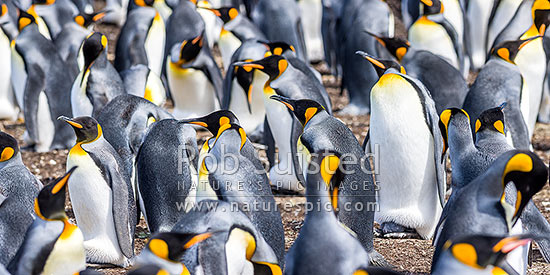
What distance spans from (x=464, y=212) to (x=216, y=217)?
104 centimetres

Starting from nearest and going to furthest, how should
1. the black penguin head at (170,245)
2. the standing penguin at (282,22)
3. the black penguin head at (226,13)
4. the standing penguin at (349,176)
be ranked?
the black penguin head at (170,245) → the standing penguin at (349,176) → the black penguin head at (226,13) → the standing penguin at (282,22)

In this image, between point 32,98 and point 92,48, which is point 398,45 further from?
point 32,98

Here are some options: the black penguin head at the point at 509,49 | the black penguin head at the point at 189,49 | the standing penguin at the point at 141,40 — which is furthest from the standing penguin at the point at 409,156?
the standing penguin at the point at 141,40

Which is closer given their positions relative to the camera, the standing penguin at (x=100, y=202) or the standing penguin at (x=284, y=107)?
the standing penguin at (x=100, y=202)

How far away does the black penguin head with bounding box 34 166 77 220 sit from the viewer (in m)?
3.92

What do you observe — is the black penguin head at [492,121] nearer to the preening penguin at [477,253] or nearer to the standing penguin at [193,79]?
the preening penguin at [477,253]

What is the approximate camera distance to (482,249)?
3.25 m

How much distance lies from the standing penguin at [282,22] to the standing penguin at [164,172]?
17.9 feet

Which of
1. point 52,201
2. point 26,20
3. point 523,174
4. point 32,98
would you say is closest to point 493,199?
point 523,174

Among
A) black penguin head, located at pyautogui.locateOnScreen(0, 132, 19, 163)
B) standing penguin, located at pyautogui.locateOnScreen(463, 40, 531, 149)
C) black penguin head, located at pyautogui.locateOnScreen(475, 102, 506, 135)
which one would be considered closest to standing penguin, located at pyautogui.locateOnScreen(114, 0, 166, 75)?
standing penguin, located at pyautogui.locateOnScreen(463, 40, 531, 149)

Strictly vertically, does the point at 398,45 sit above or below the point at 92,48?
above

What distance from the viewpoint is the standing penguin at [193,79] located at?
26.3ft

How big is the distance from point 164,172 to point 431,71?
8.48 ft

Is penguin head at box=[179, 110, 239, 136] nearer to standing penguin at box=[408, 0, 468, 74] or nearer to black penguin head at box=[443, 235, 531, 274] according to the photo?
black penguin head at box=[443, 235, 531, 274]
